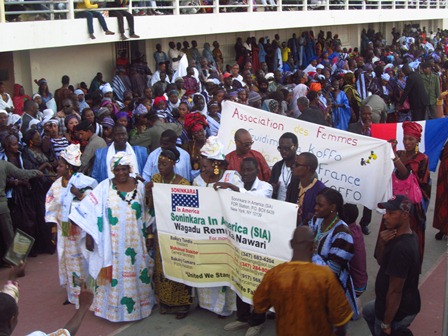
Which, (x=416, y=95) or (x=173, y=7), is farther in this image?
(x=173, y=7)

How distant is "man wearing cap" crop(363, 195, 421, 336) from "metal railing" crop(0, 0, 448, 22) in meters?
8.29

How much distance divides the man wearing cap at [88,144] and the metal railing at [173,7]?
3735 millimetres

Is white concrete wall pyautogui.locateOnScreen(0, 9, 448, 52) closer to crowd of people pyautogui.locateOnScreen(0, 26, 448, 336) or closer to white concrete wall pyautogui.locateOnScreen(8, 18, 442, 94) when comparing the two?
white concrete wall pyautogui.locateOnScreen(8, 18, 442, 94)

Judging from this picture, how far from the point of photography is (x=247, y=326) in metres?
6.12

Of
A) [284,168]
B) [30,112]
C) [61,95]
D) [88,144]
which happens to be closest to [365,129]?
[284,168]

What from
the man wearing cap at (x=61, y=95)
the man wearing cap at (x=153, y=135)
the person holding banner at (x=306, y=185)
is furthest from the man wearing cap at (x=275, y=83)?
the person holding banner at (x=306, y=185)

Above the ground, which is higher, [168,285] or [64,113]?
[64,113]

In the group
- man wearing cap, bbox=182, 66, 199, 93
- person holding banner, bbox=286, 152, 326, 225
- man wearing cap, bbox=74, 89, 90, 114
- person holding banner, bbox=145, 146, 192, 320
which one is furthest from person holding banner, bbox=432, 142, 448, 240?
man wearing cap, bbox=182, 66, 199, 93

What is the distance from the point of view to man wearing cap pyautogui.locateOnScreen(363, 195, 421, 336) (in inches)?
182

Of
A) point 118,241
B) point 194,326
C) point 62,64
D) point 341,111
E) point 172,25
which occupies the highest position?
point 172,25

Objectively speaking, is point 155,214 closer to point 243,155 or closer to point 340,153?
point 243,155

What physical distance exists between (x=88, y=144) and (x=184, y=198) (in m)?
2.48

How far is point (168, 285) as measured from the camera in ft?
20.9

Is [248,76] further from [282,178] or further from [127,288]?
[127,288]
